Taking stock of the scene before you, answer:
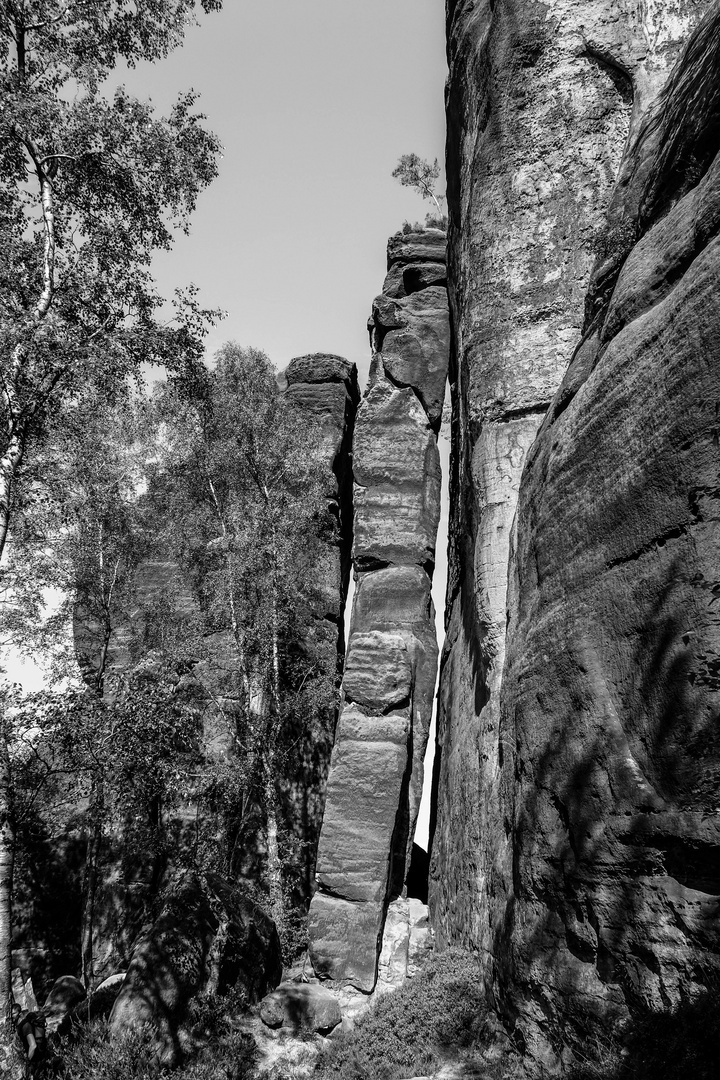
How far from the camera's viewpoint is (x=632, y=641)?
4.87 metres

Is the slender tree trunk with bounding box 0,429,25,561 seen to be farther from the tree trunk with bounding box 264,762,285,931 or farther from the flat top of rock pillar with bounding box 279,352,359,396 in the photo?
the flat top of rock pillar with bounding box 279,352,359,396

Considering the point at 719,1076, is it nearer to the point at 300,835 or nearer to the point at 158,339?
the point at 158,339

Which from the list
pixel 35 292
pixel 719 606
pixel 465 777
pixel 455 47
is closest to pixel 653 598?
pixel 719 606

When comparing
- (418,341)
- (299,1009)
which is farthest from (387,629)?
(299,1009)

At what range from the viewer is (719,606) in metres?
4.11

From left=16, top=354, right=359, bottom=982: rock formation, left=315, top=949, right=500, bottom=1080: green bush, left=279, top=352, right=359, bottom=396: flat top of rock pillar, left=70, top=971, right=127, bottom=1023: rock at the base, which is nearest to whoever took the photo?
left=315, top=949, right=500, bottom=1080: green bush

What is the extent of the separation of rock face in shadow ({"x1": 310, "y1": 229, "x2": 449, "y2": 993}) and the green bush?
2522 mm

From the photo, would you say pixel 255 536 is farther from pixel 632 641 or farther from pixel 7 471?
pixel 632 641

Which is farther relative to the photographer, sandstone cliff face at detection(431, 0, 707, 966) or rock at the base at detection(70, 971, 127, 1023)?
rock at the base at detection(70, 971, 127, 1023)

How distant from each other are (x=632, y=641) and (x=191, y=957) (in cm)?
882

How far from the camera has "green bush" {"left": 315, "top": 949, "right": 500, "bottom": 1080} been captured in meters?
7.84

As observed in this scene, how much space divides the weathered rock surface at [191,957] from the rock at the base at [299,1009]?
429 millimetres

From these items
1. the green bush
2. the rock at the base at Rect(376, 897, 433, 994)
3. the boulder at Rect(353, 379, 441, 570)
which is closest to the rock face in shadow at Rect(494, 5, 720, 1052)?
the green bush

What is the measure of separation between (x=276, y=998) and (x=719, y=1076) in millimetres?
9272
